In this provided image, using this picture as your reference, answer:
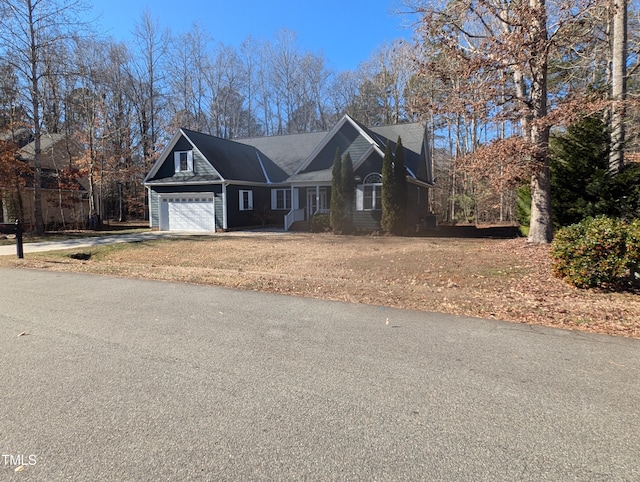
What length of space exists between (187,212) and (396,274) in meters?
17.2

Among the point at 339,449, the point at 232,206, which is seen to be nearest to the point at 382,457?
the point at 339,449


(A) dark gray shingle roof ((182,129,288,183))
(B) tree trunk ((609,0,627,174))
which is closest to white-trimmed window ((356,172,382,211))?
(A) dark gray shingle roof ((182,129,288,183))

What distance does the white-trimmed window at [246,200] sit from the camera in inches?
884

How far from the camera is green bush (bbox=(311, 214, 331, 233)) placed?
1948 centimetres

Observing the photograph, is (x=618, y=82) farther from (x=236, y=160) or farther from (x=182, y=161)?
(x=182, y=161)

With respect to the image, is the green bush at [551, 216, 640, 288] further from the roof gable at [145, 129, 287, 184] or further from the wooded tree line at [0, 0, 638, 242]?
the roof gable at [145, 129, 287, 184]

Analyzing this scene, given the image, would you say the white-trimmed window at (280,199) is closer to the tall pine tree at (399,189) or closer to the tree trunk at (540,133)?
the tall pine tree at (399,189)

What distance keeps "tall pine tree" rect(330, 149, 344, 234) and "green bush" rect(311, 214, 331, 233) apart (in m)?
0.59

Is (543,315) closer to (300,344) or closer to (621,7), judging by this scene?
(300,344)

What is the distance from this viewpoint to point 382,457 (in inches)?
92.1

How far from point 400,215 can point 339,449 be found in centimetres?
1618

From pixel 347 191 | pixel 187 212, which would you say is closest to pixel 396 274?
pixel 347 191

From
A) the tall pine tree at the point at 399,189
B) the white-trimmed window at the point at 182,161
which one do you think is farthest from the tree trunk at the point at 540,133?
the white-trimmed window at the point at 182,161

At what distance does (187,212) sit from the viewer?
73.7 ft
